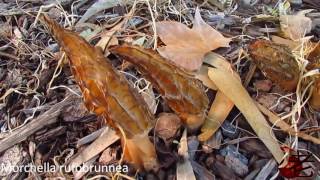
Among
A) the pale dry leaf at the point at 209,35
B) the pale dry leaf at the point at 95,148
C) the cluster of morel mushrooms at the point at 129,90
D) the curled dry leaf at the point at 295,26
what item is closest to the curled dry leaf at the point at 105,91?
the cluster of morel mushrooms at the point at 129,90

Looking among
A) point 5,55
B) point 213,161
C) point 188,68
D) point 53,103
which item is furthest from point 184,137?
point 5,55

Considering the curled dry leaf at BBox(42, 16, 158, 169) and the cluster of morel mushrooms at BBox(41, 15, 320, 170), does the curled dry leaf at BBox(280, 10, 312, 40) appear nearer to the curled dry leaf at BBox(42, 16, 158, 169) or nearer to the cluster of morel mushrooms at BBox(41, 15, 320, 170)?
the cluster of morel mushrooms at BBox(41, 15, 320, 170)

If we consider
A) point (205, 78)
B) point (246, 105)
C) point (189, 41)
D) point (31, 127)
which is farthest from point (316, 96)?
point (31, 127)

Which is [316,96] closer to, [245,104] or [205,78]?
[245,104]

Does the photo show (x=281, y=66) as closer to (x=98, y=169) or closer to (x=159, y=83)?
(x=159, y=83)

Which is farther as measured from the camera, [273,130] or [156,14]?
[156,14]

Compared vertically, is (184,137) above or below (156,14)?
below
